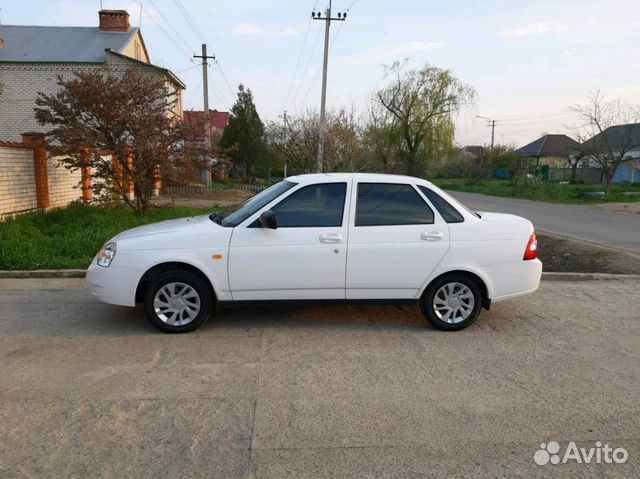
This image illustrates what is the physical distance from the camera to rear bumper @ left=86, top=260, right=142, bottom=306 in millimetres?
5402

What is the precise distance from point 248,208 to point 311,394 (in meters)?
2.41

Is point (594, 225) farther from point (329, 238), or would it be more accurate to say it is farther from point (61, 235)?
point (61, 235)

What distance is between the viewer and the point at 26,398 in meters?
3.97

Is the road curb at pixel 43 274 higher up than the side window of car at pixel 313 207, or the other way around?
the side window of car at pixel 313 207

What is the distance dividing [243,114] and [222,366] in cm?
3508

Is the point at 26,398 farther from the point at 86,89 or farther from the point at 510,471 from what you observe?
the point at 86,89

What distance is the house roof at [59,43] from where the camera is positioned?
27.7 m

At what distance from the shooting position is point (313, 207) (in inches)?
220

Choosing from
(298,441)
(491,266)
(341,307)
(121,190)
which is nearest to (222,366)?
(298,441)

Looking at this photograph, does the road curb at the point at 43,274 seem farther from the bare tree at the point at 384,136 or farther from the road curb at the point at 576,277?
the bare tree at the point at 384,136

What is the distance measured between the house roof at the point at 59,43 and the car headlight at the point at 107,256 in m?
25.5

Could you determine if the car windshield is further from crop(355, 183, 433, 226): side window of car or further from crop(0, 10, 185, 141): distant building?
crop(0, 10, 185, 141): distant building

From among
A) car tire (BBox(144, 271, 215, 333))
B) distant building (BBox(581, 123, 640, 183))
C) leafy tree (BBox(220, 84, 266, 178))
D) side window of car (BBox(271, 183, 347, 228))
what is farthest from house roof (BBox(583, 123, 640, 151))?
car tire (BBox(144, 271, 215, 333))

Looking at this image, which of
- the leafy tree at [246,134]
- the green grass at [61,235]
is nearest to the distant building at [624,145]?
the leafy tree at [246,134]
